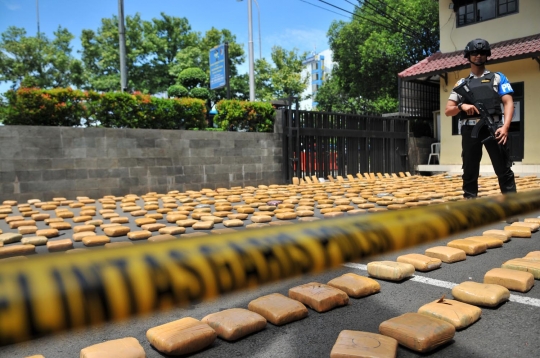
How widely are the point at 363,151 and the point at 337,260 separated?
1089 centimetres

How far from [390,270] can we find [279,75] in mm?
34042

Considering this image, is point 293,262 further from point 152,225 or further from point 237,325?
point 152,225

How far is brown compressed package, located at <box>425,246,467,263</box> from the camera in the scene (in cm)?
287

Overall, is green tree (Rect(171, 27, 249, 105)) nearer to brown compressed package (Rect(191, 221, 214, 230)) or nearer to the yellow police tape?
brown compressed package (Rect(191, 221, 214, 230))

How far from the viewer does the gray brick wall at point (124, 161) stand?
21.9ft

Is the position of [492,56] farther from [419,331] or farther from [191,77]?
[191,77]

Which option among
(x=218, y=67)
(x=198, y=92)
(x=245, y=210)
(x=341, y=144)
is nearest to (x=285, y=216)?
(x=245, y=210)

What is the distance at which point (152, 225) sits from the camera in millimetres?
4230

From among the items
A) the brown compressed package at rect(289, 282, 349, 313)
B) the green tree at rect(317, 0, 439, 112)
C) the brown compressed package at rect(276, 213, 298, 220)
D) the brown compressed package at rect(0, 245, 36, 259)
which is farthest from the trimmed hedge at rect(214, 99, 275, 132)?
the green tree at rect(317, 0, 439, 112)

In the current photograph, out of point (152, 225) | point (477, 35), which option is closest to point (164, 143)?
point (152, 225)

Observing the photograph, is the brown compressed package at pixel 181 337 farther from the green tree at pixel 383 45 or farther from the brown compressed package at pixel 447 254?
the green tree at pixel 383 45

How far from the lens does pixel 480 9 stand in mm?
12750

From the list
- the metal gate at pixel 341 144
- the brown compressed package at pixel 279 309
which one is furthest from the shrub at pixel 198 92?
the brown compressed package at pixel 279 309

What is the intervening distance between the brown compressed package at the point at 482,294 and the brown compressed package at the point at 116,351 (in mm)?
1562
